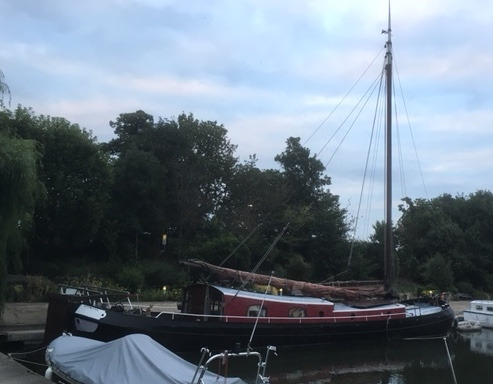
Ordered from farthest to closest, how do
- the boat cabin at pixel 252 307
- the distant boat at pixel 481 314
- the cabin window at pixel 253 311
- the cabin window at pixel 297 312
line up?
the distant boat at pixel 481 314 → the cabin window at pixel 297 312 → the cabin window at pixel 253 311 → the boat cabin at pixel 252 307

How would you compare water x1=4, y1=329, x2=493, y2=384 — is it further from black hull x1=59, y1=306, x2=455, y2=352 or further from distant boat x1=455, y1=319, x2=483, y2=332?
distant boat x1=455, y1=319, x2=483, y2=332

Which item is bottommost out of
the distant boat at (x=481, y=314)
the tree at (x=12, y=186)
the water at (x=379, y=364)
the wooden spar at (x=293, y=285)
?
the water at (x=379, y=364)

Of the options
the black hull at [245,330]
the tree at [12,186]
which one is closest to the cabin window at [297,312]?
the black hull at [245,330]

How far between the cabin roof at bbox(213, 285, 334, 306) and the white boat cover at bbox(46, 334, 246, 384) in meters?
11.4

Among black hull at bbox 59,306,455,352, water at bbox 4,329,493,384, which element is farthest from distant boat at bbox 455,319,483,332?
water at bbox 4,329,493,384

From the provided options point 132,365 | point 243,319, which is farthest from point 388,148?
point 132,365

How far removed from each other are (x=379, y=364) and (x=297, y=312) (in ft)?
13.0

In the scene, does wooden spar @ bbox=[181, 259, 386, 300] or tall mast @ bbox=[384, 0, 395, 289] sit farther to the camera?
tall mast @ bbox=[384, 0, 395, 289]

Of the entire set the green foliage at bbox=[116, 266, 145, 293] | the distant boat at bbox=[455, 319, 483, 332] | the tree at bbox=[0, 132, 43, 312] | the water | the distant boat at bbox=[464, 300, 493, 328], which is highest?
the tree at bbox=[0, 132, 43, 312]

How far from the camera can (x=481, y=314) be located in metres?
32.7

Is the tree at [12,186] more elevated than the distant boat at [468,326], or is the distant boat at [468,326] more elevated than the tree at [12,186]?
the tree at [12,186]

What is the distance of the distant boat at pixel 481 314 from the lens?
106 ft

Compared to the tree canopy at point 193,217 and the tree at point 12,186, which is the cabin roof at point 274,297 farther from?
the tree at point 12,186

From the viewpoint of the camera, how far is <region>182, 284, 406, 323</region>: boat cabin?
2264 cm
